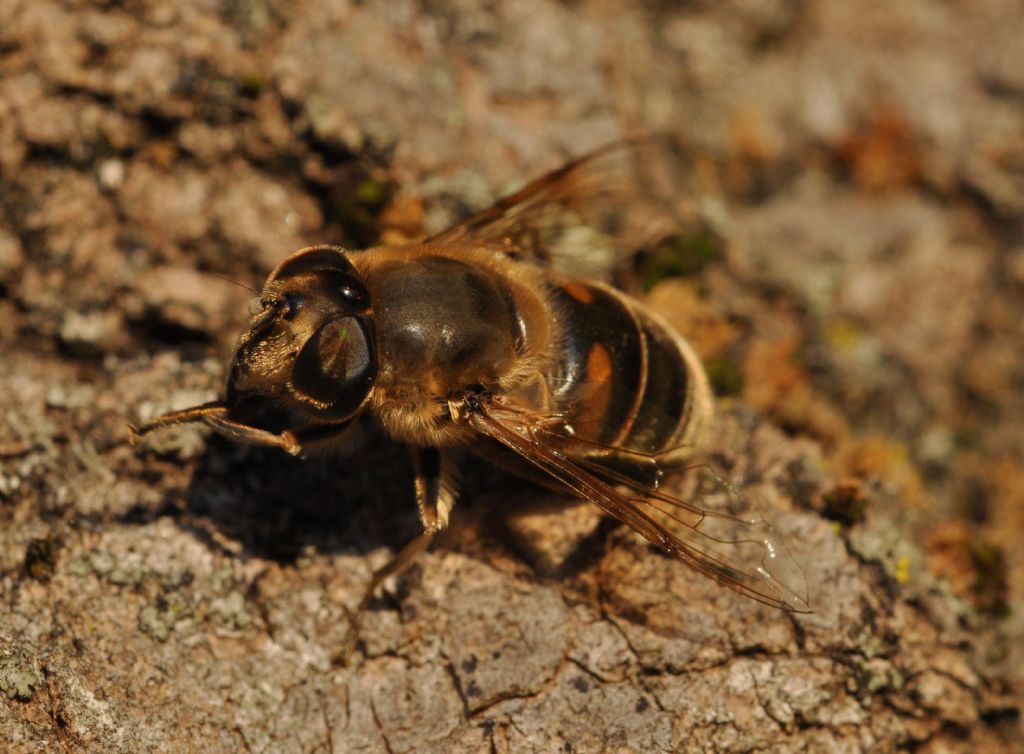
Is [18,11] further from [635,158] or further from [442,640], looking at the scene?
[442,640]

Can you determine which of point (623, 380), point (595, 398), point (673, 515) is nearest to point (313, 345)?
point (595, 398)

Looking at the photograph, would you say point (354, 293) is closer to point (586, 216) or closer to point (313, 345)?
point (313, 345)

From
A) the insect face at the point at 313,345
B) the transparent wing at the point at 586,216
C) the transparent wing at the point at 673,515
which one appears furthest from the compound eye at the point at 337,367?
the transparent wing at the point at 586,216

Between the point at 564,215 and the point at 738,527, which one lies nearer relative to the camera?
the point at 738,527

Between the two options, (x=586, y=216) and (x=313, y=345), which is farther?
(x=586, y=216)

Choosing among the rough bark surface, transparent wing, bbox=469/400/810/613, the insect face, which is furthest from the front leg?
transparent wing, bbox=469/400/810/613

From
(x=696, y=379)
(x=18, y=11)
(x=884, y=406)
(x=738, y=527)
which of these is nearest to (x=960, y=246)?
(x=884, y=406)
